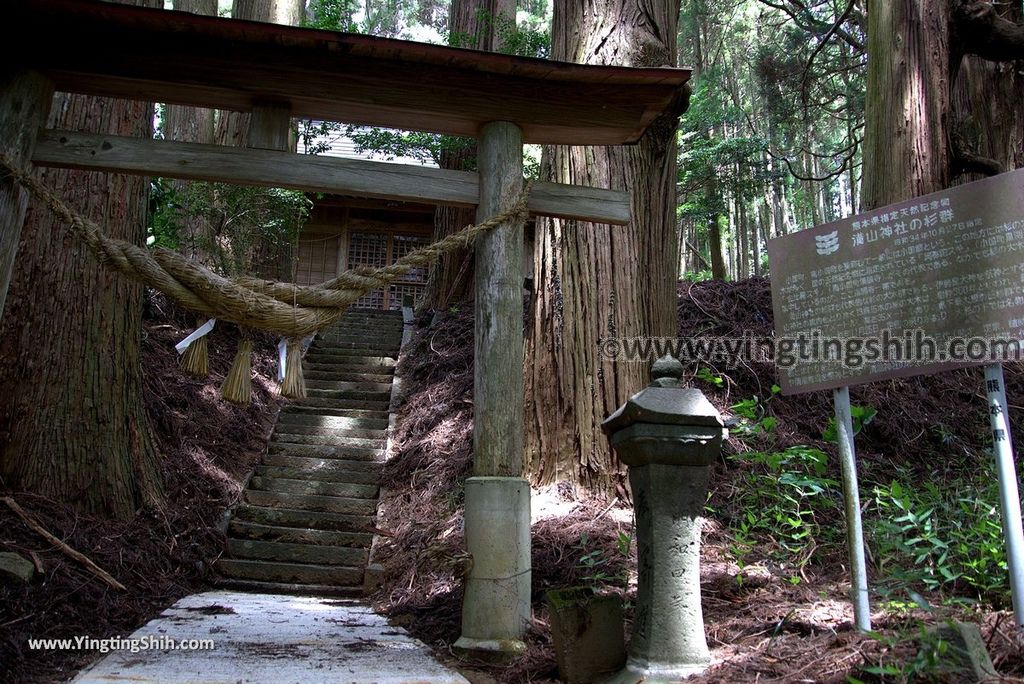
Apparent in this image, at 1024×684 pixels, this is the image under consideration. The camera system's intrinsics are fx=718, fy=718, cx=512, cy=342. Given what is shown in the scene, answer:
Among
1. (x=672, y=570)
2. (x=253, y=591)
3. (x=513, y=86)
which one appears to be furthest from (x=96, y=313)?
(x=672, y=570)

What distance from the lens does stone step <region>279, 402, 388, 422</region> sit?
8062 millimetres

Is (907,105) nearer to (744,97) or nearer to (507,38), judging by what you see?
(507,38)

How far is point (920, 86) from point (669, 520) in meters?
6.44

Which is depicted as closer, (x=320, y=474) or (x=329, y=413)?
(x=320, y=474)

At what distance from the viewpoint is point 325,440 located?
7574 millimetres

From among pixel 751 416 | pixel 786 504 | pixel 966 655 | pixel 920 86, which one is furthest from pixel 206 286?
pixel 920 86

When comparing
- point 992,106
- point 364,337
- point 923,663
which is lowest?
point 923,663

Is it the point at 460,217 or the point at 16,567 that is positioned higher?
the point at 460,217

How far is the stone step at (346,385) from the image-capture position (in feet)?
28.7

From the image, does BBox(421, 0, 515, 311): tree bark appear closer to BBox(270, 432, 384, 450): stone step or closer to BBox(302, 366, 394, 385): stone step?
BBox(302, 366, 394, 385): stone step

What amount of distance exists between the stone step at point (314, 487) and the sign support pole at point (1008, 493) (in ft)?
16.4

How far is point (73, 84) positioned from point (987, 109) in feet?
31.7

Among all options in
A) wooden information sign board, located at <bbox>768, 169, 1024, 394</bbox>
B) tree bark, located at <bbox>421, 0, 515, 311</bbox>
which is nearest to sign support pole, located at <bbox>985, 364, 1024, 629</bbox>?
wooden information sign board, located at <bbox>768, 169, 1024, 394</bbox>

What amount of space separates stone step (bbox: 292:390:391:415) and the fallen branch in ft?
12.9
